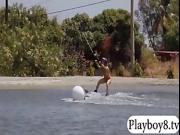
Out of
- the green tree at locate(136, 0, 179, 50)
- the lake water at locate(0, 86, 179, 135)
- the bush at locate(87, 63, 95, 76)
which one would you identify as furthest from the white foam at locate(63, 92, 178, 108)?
the green tree at locate(136, 0, 179, 50)

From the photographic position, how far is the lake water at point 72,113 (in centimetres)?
1304

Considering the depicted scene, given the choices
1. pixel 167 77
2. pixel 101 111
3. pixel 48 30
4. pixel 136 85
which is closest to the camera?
→ pixel 101 111

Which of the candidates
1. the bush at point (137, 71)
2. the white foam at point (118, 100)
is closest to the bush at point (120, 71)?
the bush at point (137, 71)

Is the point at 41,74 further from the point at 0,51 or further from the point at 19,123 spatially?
the point at 19,123

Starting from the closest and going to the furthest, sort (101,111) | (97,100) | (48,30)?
(101,111), (97,100), (48,30)

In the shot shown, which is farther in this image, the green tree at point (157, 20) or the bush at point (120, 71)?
the green tree at point (157, 20)

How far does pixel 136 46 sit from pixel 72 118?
99.8 feet

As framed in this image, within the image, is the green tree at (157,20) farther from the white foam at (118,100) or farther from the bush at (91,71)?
the white foam at (118,100)

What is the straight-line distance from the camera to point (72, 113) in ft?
55.0

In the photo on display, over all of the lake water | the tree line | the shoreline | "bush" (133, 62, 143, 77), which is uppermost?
the tree line

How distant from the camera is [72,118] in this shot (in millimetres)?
15422

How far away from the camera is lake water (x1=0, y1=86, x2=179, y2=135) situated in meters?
13.0

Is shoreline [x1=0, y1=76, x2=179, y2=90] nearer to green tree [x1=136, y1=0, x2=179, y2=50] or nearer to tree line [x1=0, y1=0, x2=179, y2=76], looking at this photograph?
tree line [x1=0, y1=0, x2=179, y2=76]

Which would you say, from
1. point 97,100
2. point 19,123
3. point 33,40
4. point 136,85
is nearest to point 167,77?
point 136,85
